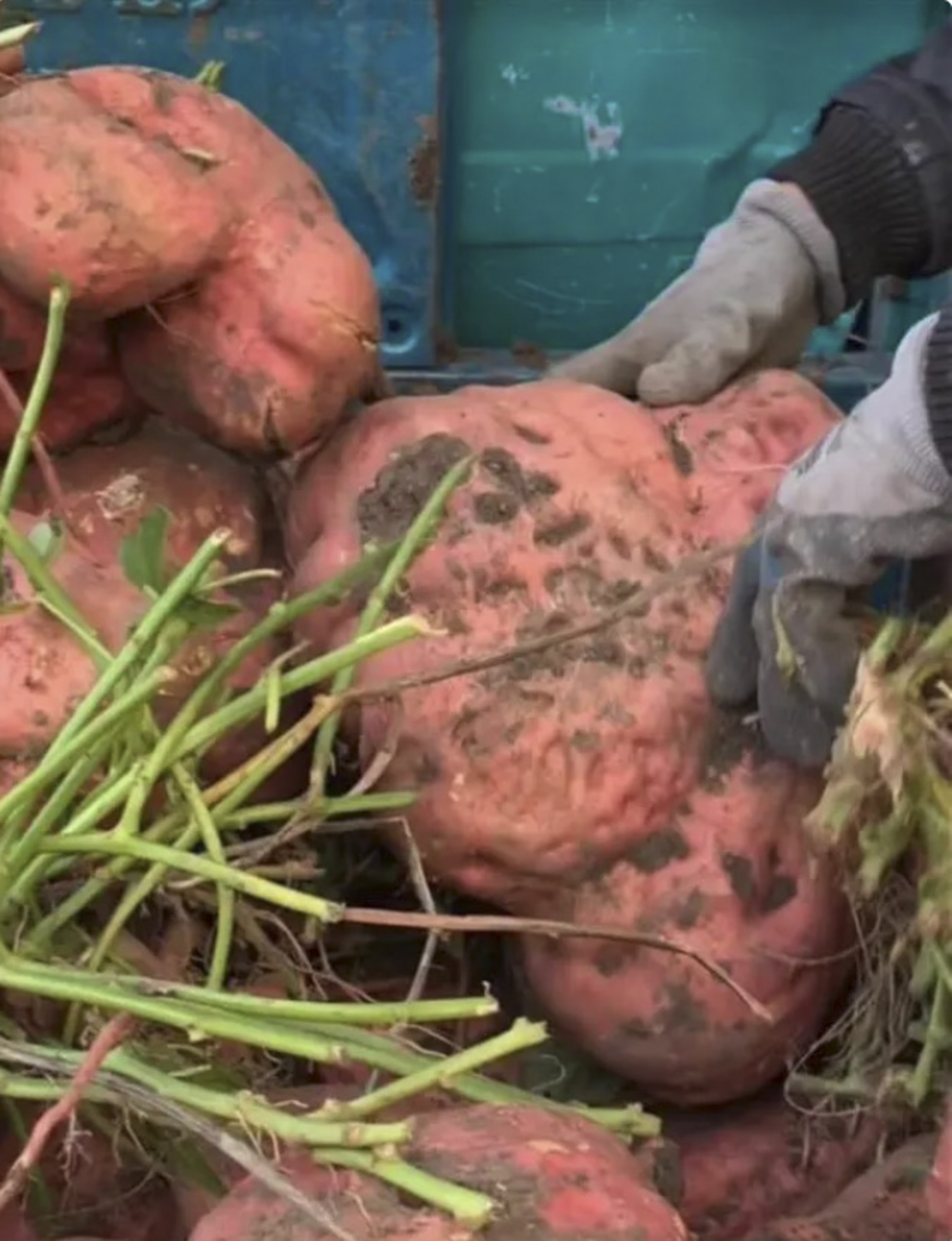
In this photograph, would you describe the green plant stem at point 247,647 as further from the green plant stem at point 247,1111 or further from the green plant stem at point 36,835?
the green plant stem at point 247,1111

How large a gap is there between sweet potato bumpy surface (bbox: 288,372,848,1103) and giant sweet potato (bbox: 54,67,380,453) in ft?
0.19

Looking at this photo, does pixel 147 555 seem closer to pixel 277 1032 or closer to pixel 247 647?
pixel 247 647

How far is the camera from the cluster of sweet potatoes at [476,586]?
931 millimetres

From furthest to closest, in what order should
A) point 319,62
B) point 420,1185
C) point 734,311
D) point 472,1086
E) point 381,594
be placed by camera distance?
point 319,62 < point 734,311 < point 381,594 < point 472,1086 < point 420,1185

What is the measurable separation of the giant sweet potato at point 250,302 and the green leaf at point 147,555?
0.56ft

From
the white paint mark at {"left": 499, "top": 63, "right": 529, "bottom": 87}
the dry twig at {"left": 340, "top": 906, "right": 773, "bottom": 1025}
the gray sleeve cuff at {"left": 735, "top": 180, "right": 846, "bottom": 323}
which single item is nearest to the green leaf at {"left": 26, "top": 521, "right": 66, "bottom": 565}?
the dry twig at {"left": 340, "top": 906, "right": 773, "bottom": 1025}

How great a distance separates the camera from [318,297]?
3.19 feet

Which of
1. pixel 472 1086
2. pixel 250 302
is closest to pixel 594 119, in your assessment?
pixel 250 302

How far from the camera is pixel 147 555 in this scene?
82 cm

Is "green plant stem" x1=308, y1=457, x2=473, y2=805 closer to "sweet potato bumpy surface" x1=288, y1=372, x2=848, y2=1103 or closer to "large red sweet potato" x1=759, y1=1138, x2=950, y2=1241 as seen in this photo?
"sweet potato bumpy surface" x1=288, y1=372, x2=848, y2=1103

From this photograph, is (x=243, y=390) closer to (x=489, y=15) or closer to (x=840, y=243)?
(x=840, y=243)

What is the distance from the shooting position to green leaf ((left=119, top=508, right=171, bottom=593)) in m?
0.82

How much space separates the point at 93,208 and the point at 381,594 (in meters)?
0.24

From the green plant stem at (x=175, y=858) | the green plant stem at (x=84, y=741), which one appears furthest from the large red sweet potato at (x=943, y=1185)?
the green plant stem at (x=84, y=741)
